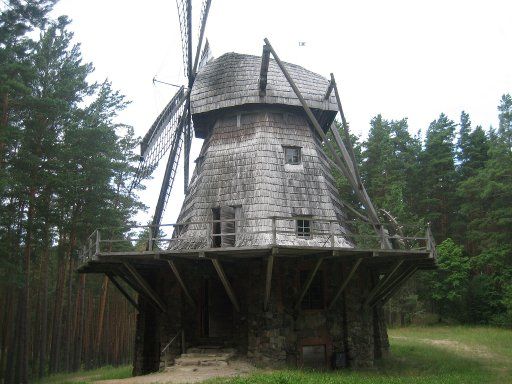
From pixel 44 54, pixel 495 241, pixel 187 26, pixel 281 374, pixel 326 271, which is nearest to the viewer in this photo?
pixel 281 374

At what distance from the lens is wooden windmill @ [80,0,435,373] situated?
1638 cm

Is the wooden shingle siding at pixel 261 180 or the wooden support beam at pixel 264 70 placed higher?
the wooden support beam at pixel 264 70

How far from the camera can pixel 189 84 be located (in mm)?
21406

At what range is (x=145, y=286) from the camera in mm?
17078

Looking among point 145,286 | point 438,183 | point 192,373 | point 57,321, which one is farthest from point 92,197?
point 438,183

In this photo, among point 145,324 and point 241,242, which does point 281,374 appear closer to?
point 241,242

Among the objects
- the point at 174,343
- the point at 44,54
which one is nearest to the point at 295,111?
the point at 174,343

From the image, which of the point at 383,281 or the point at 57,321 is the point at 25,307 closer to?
the point at 57,321

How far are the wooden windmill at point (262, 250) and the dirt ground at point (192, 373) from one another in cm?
72

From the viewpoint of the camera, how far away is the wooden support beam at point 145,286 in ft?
54.2

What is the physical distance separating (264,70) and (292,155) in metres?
3.21

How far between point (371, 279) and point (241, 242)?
569cm

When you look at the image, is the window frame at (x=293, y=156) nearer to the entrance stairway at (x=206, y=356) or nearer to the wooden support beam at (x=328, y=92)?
the wooden support beam at (x=328, y=92)

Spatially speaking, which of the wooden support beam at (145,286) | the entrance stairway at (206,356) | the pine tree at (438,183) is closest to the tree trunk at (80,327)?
the wooden support beam at (145,286)
